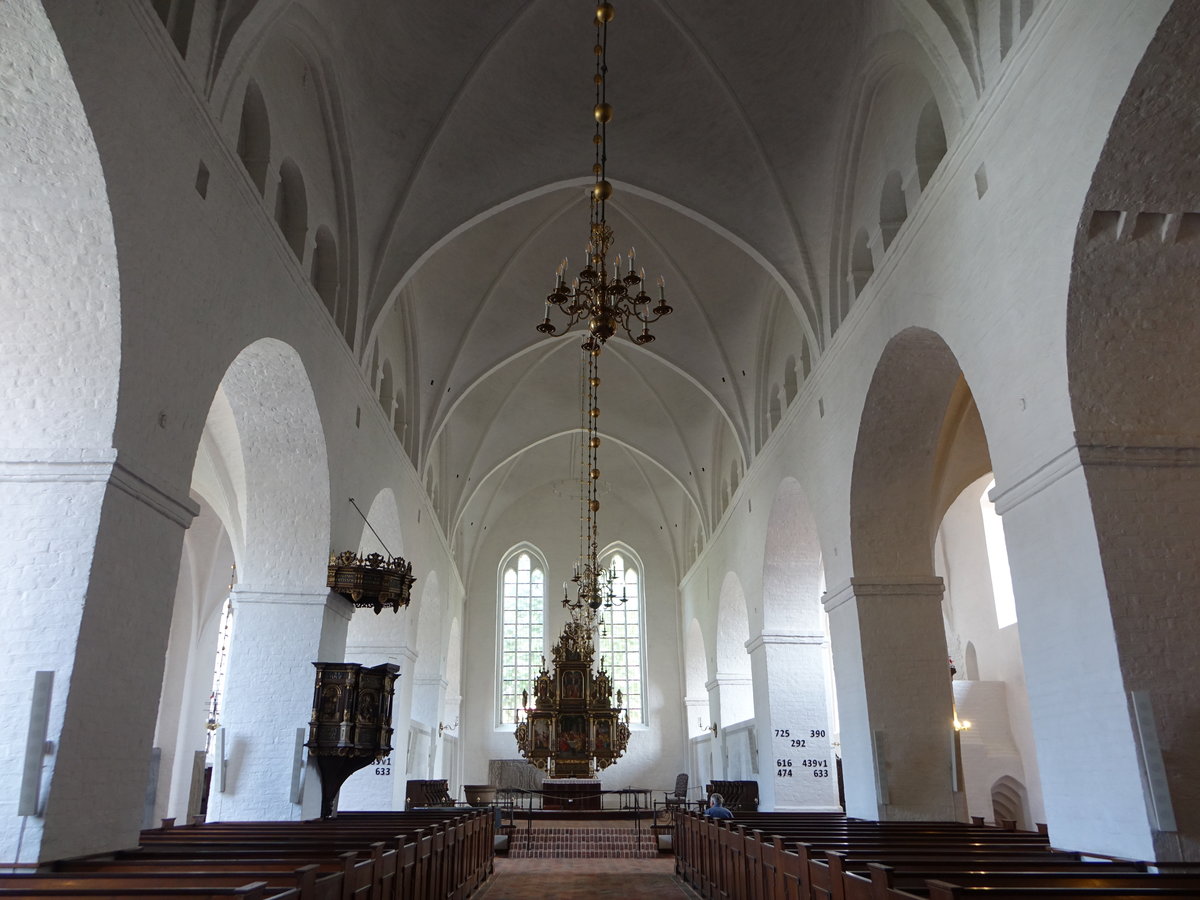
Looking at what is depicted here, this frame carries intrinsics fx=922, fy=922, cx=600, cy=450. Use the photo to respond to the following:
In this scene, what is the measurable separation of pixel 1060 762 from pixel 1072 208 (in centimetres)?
441

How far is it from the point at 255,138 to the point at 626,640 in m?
22.3

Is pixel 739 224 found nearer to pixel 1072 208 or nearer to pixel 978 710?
pixel 1072 208

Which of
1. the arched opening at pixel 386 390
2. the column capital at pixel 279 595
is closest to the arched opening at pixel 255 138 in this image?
the column capital at pixel 279 595

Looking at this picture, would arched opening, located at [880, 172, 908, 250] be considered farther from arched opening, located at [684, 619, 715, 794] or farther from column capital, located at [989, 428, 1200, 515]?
arched opening, located at [684, 619, 715, 794]

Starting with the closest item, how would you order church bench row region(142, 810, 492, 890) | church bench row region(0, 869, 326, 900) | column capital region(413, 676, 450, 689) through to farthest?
church bench row region(0, 869, 326, 900) → church bench row region(142, 810, 492, 890) → column capital region(413, 676, 450, 689)

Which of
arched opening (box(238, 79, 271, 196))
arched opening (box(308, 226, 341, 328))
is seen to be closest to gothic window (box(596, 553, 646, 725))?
arched opening (box(308, 226, 341, 328))

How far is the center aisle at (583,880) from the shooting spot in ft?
36.5

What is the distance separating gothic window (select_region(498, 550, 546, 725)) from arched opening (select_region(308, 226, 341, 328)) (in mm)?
18687

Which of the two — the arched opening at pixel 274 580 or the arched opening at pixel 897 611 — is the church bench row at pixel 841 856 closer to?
the arched opening at pixel 897 611

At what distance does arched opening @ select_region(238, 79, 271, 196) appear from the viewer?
9.66m

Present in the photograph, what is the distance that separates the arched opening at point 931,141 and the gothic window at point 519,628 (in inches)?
846

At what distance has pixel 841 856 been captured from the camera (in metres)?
5.71

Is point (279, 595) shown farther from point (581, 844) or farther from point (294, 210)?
point (581, 844)

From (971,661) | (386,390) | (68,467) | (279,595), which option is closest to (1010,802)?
(971,661)
